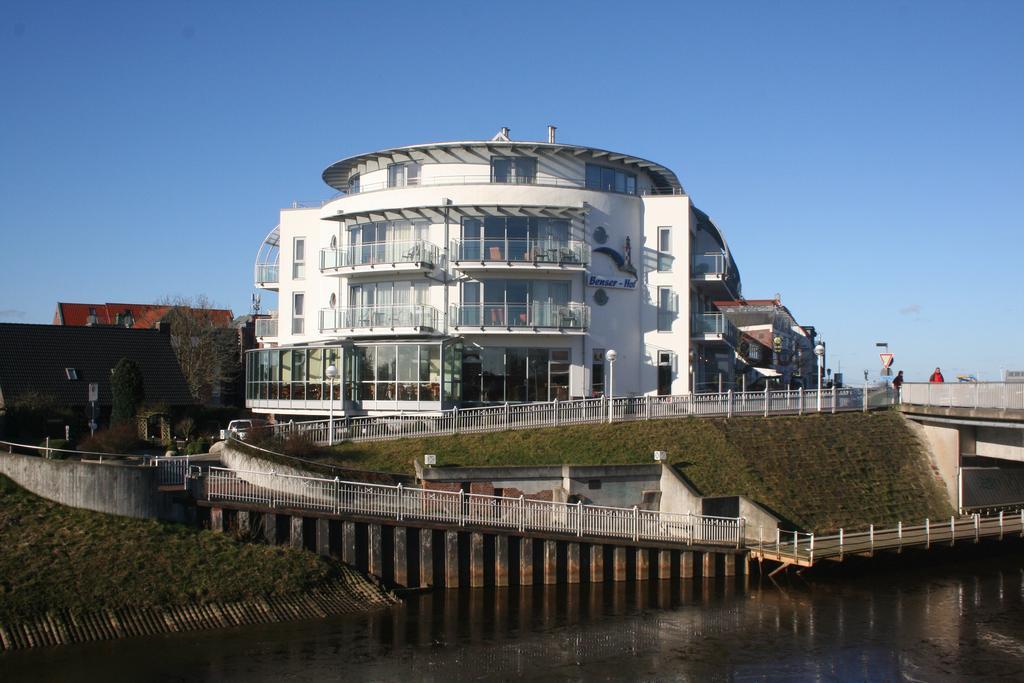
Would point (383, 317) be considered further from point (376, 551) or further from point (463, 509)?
point (376, 551)

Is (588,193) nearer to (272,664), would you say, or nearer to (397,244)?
(397,244)

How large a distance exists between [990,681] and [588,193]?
2642 cm

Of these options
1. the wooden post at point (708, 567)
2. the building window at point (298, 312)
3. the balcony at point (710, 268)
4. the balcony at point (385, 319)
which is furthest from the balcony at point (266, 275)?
the wooden post at point (708, 567)

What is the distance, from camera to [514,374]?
40562 mm

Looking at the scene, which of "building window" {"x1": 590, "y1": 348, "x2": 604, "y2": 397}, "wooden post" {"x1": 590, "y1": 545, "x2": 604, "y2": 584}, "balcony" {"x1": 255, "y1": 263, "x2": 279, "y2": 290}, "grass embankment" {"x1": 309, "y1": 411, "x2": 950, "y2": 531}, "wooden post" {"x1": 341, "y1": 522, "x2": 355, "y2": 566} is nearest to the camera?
"wooden post" {"x1": 341, "y1": 522, "x2": 355, "y2": 566}

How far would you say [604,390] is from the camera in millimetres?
41406

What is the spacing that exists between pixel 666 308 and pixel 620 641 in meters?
22.7

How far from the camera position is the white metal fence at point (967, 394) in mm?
30778

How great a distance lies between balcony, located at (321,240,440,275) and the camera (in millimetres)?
39938

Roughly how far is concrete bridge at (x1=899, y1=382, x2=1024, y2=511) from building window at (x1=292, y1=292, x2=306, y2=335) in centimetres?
2712

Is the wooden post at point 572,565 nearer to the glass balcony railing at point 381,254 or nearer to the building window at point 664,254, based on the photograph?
the glass balcony railing at point 381,254

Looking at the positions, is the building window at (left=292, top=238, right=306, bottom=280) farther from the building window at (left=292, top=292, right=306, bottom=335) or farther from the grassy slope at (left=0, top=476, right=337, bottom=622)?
the grassy slope at (left=0, top=476, right=337, bottom=622)

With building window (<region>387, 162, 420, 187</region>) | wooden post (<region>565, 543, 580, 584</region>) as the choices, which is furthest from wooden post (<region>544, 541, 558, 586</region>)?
building window (<region>387, 162, 420, 187</region>)

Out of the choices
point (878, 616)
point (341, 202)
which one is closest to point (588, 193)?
point (341, 202)
